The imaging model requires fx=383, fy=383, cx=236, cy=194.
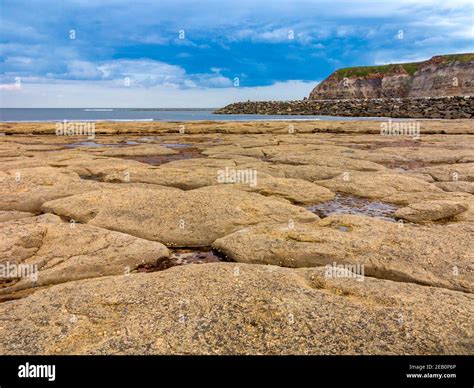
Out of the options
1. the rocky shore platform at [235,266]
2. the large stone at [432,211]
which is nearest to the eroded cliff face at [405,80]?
the large stone at [432,211]

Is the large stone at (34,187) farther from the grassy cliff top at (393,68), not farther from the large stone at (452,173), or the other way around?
the grassy cliff top at (393,68)

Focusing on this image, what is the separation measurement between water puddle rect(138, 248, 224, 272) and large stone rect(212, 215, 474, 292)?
204mm

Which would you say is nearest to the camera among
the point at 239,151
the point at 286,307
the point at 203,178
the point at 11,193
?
the point at 286,307

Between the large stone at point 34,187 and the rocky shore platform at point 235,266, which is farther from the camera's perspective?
the large stone at point 34,187

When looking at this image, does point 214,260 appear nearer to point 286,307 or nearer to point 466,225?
point 286,307

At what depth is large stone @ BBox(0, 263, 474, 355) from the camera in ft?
11.2

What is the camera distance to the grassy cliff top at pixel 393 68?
112500mm

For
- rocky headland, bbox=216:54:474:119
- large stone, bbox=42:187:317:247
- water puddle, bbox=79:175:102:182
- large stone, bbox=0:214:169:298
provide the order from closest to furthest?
large stone, bbox=0:214:169:298
large stone, bbox=42:187:317:247
water puddle, bbox=79:175:102:182
rocky headland, bbox=216:54:474:119

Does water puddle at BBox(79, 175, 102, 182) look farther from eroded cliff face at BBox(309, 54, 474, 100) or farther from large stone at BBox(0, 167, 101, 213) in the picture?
eroded cliff face at BBox(309, 54, 474, 100)

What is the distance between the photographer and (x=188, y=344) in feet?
11.3

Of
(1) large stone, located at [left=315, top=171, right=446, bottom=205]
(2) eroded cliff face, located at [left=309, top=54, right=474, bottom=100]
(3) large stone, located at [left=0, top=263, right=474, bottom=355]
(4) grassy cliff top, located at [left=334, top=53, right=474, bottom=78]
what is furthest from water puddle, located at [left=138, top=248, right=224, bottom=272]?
(4) grassy cliff top, located at [left=334, top=53, right=474, bottom=78]

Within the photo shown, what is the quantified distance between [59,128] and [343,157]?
28.0 m

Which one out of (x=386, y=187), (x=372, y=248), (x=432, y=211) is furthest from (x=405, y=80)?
(x=372, y=248)

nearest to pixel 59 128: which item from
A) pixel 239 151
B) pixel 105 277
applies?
pixel 239 151
